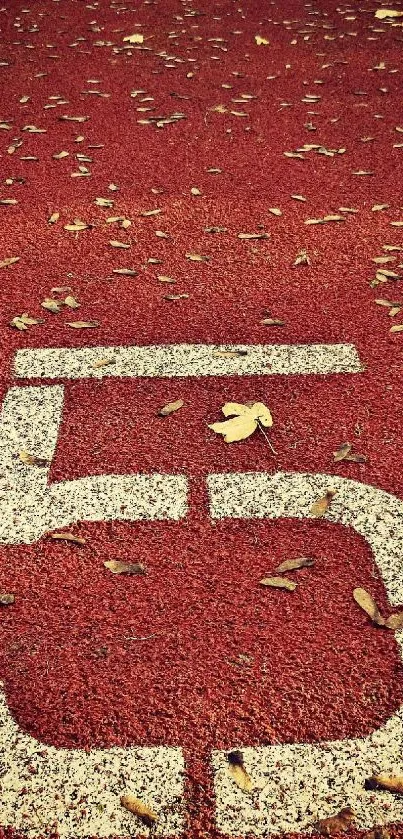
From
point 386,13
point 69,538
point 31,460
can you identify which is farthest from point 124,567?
point 386,13

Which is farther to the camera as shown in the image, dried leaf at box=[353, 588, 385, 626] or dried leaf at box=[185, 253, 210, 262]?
dried leaf at box=[185, 253, 210, 262]

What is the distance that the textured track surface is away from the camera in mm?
2029

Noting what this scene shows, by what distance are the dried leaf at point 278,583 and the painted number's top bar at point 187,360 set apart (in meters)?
1.08

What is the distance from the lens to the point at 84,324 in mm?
3598

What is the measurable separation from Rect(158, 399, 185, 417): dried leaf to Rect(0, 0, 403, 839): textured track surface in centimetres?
2

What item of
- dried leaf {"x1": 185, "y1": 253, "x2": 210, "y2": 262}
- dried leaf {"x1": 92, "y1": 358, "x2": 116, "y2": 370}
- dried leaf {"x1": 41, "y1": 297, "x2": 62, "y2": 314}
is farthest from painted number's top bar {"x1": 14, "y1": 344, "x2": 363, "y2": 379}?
dried leaf {"x1": 185, "y1": 253, "x2": 210, "y2": 262}

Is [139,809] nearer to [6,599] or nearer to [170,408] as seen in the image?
[6,599]

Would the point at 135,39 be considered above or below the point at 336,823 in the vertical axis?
above

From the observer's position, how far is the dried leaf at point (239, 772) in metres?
1.84

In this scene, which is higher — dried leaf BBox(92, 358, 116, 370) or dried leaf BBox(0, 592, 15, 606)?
dried leaf BBox(92, 358, 116, 370)

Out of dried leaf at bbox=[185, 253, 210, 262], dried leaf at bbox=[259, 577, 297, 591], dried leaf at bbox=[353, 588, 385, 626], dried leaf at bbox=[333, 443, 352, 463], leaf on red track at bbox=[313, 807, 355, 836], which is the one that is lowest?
leaf on red track at bbox=[313, 807, 355, 836]

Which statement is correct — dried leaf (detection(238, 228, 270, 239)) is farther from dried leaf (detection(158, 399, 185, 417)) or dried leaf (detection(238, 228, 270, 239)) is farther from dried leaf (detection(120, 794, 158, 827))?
dried leaf (detection(120, 794, 158, 827))

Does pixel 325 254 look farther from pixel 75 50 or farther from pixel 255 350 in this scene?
pixel 75 50

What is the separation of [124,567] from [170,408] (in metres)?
0.81
